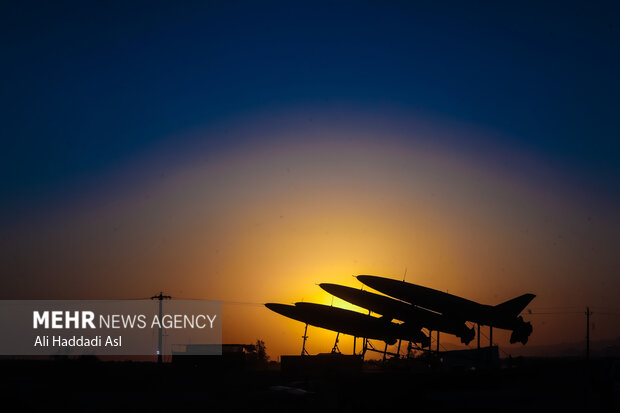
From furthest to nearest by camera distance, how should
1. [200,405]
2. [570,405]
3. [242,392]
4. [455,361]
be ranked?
[455,361] → [242,392] → [200,405] → [570,405]

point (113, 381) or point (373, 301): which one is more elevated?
point (373, 301)

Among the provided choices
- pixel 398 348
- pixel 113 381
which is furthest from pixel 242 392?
pixel 398 348

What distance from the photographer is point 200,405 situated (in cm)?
3416

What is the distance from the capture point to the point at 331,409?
29953 millimetres

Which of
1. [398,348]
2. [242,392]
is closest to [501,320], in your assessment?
[398,348]

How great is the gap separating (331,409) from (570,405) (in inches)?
724

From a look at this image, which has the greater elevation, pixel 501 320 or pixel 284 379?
pixel 501 320

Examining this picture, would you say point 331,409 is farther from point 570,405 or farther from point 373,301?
point 373,301

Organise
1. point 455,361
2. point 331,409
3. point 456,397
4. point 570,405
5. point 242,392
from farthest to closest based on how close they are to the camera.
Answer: point 455,361, point 242,392, point 331,409, point 570,405, point 456,397

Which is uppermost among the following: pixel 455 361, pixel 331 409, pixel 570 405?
pixel 570 405

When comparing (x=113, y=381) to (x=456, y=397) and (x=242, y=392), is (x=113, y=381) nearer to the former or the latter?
(x=242, y=392)

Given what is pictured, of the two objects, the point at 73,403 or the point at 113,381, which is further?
the point at 113,381

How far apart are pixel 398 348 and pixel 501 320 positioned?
12904mm

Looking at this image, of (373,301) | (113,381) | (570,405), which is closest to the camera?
(570,405)
